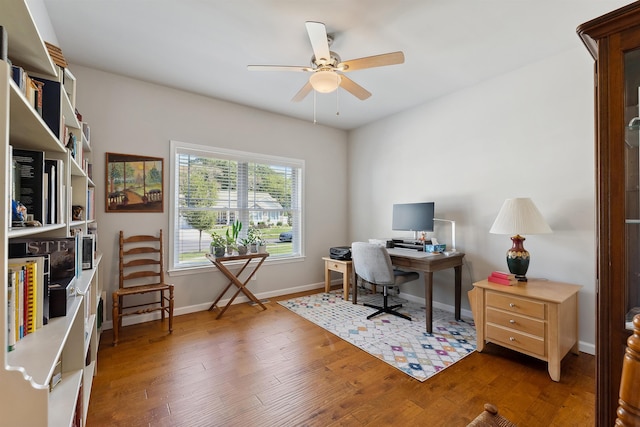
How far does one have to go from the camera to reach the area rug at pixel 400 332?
2.31 meters

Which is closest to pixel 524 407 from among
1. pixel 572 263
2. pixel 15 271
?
pixel 572 263

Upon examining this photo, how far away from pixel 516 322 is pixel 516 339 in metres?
0.14

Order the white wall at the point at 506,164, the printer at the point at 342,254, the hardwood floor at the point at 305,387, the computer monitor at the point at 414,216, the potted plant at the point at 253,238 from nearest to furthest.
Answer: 1. the hardwood floor at the point at 305,387
2. the white wall at the point at 506,164
3. the computer monitor at the point at 414,216
4. the potted plant at the point at 253,238
5. the printer at the point at 342,254

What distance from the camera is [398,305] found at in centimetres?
351

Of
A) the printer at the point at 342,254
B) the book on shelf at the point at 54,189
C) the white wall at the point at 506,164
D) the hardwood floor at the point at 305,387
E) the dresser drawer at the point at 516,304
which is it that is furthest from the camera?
the printer at the point at 342,254

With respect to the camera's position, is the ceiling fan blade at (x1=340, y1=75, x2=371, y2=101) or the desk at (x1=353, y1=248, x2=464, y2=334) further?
the desk at (x1=353, y1=248, x2=464, y2=334)

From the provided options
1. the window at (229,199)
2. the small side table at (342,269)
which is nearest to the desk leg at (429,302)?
the small side table at (342,269)

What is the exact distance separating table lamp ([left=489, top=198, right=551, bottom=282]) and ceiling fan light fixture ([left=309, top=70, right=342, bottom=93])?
72.2 inches

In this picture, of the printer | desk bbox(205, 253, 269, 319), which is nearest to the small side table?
the printer

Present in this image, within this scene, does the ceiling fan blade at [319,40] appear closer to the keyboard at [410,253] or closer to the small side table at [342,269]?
the keyboard at [410,253]

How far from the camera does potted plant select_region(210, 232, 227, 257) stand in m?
3.31

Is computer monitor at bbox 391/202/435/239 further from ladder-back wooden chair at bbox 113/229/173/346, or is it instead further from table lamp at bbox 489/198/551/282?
ladder-back wooden chair at bbox 113/229/173/346

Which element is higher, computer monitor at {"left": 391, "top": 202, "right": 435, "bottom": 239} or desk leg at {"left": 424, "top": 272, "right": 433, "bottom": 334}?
computer monitor at {"left": 391, "top": 202, "right": 435, "bottom": 239}

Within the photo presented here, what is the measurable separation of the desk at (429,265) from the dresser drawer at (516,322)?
0.56 m
